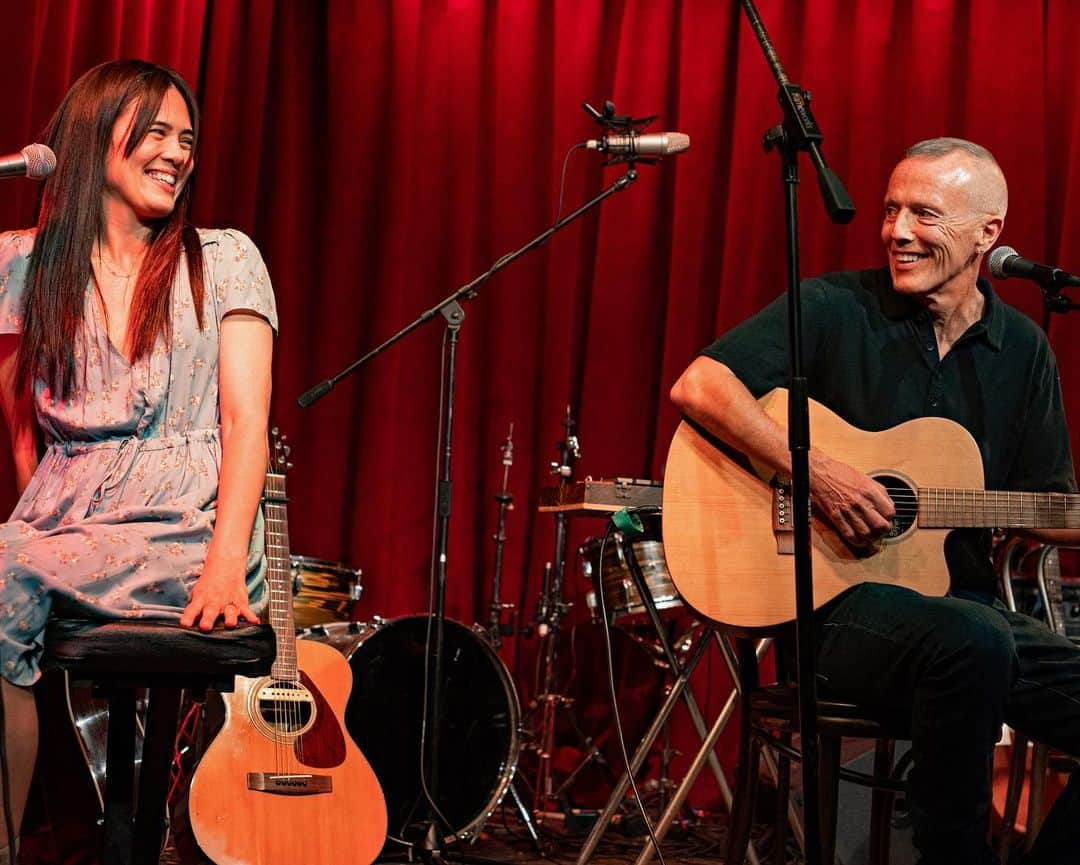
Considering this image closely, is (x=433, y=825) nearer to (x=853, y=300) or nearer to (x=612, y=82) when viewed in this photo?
(x=853, y=300)

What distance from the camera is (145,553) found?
228cm

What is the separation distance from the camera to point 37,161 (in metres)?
2.04

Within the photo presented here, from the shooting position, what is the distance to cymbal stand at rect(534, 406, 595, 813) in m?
4.72

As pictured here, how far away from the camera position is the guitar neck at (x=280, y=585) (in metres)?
3.03

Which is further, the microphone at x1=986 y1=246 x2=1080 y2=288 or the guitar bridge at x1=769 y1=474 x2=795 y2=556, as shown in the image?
the microphone at x1=986 y1=246 x2=1080 y2=288

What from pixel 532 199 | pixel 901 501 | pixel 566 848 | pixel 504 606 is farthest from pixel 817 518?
pixel 532 199

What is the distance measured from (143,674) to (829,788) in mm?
1267

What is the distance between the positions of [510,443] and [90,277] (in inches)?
107

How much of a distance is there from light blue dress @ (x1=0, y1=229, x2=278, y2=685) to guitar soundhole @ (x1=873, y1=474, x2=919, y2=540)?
1.29m

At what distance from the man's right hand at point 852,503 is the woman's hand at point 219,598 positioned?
1131mm

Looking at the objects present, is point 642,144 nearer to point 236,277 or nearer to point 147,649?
point 236,277

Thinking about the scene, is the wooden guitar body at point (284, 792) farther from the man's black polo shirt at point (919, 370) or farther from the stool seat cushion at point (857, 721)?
the man's black polo shirt at point (919, 370)

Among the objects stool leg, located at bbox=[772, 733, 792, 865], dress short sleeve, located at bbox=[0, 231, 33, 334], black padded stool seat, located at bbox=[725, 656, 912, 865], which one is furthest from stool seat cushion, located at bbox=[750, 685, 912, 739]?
dress short sleeve, located at bbox=[0, 231, 33, 334]

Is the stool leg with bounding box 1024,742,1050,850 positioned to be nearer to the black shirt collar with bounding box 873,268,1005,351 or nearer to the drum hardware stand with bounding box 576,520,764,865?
the drum hardware stand with bounding box 576,520,764,865
